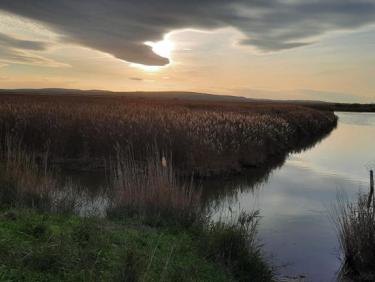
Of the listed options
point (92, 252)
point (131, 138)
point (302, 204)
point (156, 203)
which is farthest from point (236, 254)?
point (131, 138)

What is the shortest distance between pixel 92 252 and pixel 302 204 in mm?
8538

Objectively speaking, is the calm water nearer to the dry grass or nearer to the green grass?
the dry grass

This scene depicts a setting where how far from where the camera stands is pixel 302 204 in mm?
12656

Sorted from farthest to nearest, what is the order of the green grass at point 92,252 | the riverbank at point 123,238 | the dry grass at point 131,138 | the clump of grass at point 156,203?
the dry grass at point 131,138
the clump of grass at point 156,203
the riverbank at point 123,238
the green grass at point 92,252

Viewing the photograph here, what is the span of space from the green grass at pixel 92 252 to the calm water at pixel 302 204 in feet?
6.88

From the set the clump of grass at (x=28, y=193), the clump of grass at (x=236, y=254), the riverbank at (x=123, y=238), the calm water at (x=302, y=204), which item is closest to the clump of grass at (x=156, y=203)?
the riverbank at (x=123, y=238)

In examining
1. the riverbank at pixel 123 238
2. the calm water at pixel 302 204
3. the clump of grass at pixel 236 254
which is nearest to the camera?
Answer: the riverbank at pixel 123 238

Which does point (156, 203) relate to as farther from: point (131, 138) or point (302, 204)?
point (131, 138)

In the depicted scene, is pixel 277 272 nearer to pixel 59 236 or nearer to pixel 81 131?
pixel 59 236

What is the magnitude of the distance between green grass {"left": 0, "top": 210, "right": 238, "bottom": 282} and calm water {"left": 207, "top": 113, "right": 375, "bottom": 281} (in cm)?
210

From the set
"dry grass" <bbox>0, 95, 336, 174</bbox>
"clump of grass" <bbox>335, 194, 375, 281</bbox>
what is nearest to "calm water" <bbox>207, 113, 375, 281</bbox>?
"clump of grass" <bbox>335, 194, 375, 281</bbox>

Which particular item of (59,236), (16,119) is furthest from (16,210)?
(16,119)

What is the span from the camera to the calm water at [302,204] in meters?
8.11

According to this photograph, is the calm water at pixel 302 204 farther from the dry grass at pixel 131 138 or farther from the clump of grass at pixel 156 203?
the dry grass at pixel 131 138
